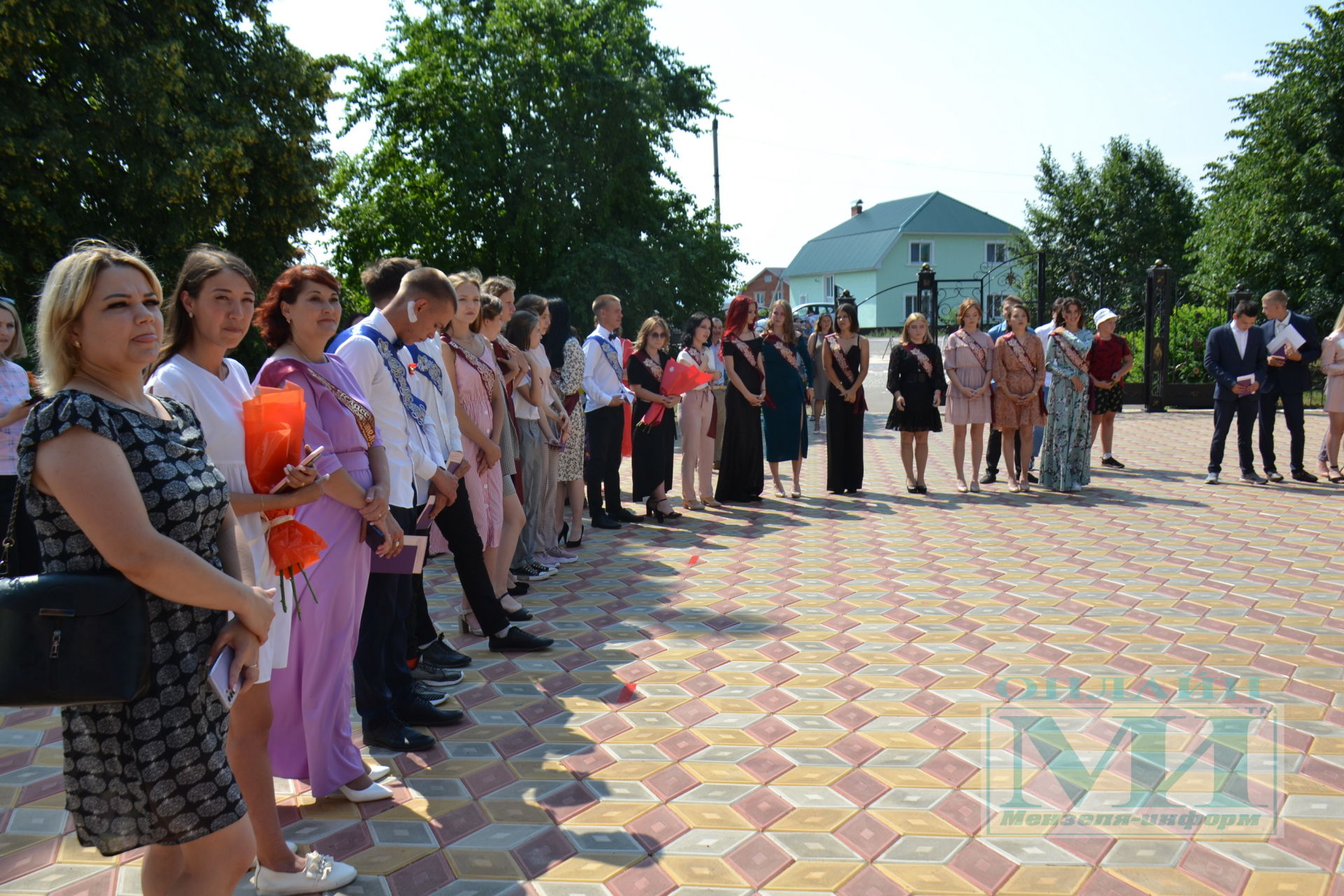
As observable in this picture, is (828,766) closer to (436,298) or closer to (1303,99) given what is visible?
(436,298)

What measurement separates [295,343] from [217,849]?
183 centimetres

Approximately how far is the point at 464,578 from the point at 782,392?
634 centimetres

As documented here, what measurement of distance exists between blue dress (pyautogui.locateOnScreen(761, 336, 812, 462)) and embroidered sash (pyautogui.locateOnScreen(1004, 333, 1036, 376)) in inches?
89.2

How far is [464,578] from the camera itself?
5.10 meters

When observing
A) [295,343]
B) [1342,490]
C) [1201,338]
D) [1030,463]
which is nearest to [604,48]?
[1201,338]

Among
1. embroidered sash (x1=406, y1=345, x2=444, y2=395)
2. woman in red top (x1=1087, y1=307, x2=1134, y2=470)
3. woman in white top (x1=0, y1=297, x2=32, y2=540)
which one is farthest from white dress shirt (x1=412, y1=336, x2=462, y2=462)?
woman in red top (x1=1087, y1=307, x2=1134, y2=470)

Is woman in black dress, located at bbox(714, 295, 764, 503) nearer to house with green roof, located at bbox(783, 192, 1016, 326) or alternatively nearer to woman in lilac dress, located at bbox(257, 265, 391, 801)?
woman in lilac dress, located at bbox(257, 265, 391, 801)

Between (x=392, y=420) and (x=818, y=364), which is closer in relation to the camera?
(x=392, y=420)

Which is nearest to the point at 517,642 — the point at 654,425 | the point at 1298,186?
the point at 654,425

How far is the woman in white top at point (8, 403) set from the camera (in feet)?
18.7

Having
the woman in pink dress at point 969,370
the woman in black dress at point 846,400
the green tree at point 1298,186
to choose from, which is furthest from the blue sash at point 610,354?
the green tree at point 1298,186

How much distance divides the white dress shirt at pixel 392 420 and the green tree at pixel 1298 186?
95.5ft

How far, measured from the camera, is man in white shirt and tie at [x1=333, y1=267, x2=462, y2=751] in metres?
3.98

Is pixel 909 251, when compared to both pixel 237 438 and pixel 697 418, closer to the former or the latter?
pixel 697 418
